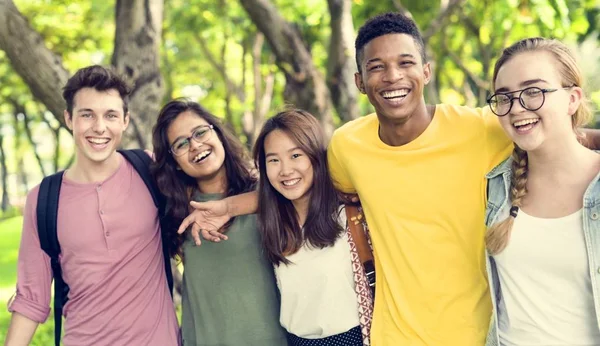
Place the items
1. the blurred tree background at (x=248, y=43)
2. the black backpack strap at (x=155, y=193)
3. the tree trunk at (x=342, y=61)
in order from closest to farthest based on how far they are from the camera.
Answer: the black backpack strap at (x=155, y=193) → the blurred tree background at (x=248, y=43) → the tree trunk at (x=342, y=61)

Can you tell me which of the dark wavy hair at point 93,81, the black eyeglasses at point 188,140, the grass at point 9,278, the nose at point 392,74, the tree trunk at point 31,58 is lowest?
the grass at point 9,278

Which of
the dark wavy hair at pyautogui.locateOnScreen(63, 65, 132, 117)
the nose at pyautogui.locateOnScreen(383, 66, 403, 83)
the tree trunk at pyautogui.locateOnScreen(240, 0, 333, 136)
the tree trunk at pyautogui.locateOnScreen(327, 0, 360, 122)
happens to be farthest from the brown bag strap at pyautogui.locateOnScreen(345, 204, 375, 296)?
the tree trunk at pyautogui.locateOnScreen(327, 0, 360, 122)

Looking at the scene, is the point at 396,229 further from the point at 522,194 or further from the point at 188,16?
the point at 188,16

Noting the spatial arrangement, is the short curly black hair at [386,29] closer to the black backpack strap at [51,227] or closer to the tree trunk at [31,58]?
the black backpack strap at [51,227]

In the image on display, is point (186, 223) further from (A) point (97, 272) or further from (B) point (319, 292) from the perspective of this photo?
(B) point (319, 292)

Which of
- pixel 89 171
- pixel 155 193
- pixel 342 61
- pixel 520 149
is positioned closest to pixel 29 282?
pixel 89 171

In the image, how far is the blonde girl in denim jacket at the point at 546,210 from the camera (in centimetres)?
266

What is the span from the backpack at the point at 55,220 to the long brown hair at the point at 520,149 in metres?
1.93

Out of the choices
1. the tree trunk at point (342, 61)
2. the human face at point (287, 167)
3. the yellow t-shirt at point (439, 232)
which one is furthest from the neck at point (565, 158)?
the tree trunk at point (342, 61)

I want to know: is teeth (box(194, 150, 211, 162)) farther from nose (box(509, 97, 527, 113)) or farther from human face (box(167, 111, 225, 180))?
nose (box(509, 97, 527, 113))

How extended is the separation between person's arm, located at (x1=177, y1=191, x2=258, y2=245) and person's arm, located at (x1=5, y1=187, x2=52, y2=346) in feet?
2.56

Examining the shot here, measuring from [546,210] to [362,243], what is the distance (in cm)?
101

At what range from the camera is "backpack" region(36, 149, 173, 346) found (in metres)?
3.50

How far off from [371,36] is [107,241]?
1.81 m
